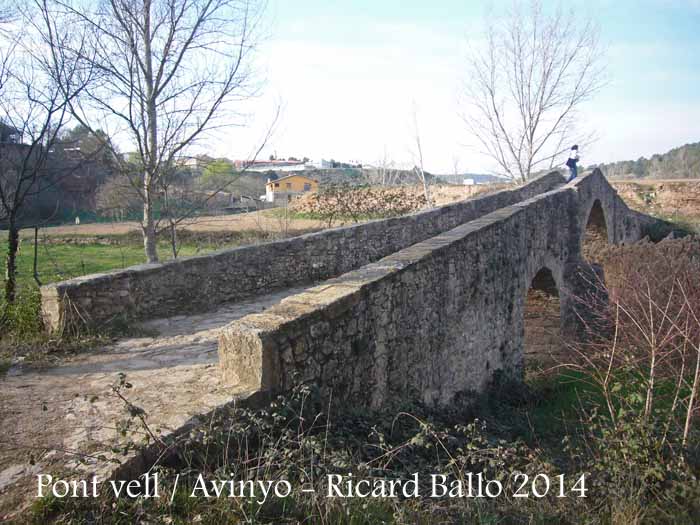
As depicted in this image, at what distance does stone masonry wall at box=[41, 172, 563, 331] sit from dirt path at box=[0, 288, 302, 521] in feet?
1.62

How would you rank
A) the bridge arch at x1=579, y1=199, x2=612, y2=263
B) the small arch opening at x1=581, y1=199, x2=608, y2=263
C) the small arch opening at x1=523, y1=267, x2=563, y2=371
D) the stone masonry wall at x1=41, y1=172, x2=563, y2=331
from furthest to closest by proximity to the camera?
the bridge arch at x1=579, y1=199, x2=612, y2=263, the small arch opening at x1=581, y1=199, x2=608, y2=263, the small arch opening at x1=523, y1=267, x2=563, y2=371, the stone masonry wall at x1=41, y1=172, x2=563, y2=331

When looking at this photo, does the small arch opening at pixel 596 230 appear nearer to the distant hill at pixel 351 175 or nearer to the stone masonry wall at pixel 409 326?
the stone masonry wall at pixel 409 326

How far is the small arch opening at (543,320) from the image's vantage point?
10008 mm

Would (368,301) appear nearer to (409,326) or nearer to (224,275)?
(409,326)

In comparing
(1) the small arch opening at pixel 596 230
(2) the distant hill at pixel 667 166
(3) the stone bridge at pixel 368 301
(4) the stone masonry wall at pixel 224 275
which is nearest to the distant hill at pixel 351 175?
(1) the small arch opening at pixel 596 230

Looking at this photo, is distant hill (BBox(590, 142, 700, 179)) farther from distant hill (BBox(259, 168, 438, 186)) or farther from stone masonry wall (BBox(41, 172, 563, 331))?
stone masonry wall (BBox(41, 172, 563, 331))

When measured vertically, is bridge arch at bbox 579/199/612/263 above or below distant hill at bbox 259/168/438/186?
below

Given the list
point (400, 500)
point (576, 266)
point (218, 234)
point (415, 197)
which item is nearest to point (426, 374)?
point (400, 500)

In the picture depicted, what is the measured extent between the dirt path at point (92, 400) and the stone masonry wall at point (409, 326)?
410 mm

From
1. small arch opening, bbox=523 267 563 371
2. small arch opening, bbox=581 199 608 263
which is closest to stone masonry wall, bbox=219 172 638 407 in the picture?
small arch opening, bbox=523 267 563 371

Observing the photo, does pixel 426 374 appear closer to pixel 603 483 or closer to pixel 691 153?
pixel 603 483

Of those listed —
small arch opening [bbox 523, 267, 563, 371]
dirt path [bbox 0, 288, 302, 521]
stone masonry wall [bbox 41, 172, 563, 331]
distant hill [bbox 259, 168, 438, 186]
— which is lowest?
small arch opening [bbox 523, 267, 563, 371]

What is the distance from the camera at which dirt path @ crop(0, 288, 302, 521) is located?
2.51m

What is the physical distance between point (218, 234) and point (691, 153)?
190ft
